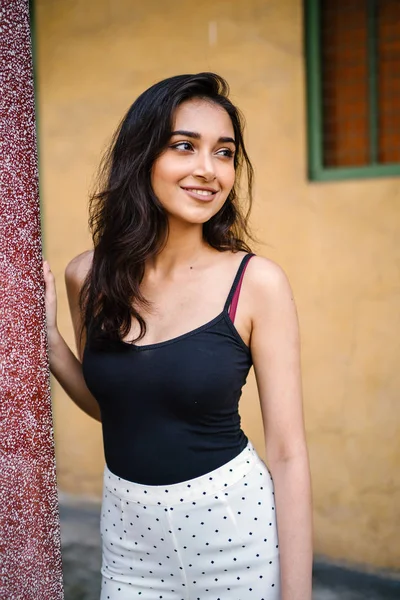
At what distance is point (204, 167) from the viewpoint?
5.93 feet

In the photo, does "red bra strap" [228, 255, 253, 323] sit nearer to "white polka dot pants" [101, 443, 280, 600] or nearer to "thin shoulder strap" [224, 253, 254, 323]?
"thin shoulder strap" [224, 253, 254, 323]

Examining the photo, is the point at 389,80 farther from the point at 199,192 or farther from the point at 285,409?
the point at 285,409

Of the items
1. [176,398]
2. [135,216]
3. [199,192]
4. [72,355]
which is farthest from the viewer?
[72,355]

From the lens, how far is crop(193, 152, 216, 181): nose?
1807mm

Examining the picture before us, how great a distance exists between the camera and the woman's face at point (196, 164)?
6.01ft

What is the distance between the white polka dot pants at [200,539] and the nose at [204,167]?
0.71 meters

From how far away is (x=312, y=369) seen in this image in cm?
385

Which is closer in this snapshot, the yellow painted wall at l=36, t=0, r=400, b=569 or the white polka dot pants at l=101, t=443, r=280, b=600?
the white polka dot pants at l=101, t=443, r=280, b=600

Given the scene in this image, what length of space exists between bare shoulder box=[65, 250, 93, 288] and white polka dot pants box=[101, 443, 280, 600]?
62 centimetres

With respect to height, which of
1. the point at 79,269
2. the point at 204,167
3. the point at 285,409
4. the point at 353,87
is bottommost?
the point at 285,409

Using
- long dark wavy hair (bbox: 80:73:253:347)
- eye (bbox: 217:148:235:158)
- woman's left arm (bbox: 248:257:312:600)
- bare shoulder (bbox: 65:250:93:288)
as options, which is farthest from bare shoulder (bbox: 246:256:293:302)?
bare shoulder (bbox: 65:250:93:288)

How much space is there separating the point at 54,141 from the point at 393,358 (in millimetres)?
2419

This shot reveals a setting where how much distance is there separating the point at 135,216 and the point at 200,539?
2.79 feet

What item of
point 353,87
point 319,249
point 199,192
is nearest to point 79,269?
point 199,192
